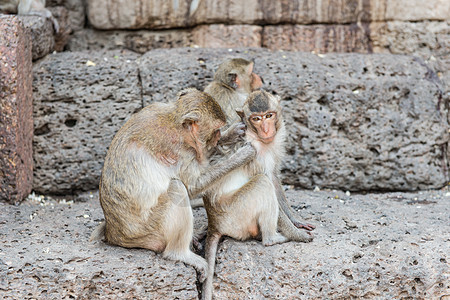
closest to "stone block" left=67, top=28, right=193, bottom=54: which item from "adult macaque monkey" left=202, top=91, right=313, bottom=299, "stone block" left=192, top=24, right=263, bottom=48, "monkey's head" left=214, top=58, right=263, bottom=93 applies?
"stone block" left=192, top=24, right=263, bottom=48

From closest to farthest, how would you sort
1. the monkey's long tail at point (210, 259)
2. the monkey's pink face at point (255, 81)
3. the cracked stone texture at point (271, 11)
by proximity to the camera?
the monkey's long tail at point (210, 259) < the monkey's pink face at point (255, 81) < the cracked stone texture at point (271, 11)

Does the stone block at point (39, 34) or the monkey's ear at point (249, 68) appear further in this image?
the stone block at point (39, 34)

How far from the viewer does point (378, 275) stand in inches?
181

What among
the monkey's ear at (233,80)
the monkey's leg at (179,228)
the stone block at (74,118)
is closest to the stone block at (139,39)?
the stone block at (74,118)

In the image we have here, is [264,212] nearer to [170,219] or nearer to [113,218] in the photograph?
[170,219]

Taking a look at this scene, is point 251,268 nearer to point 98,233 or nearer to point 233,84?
point 98,233

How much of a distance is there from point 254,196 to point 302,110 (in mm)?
2122

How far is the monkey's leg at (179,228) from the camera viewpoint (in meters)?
4.43

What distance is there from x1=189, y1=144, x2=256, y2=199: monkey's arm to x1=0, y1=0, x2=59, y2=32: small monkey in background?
10.4 ft

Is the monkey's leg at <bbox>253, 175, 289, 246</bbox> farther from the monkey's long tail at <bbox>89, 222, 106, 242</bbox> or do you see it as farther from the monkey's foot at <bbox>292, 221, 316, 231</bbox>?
the monkey's long tail at <bbox>89, 222, 106, 242</bbox>

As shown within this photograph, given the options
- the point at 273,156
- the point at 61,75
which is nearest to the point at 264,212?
the point at 273,156

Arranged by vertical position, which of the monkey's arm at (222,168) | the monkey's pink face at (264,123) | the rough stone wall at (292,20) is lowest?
the monkey's arm at (222,168)

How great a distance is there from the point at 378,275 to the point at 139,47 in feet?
13.8

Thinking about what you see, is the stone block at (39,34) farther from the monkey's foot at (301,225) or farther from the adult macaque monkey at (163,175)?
the monkey's foot at (301,225)
